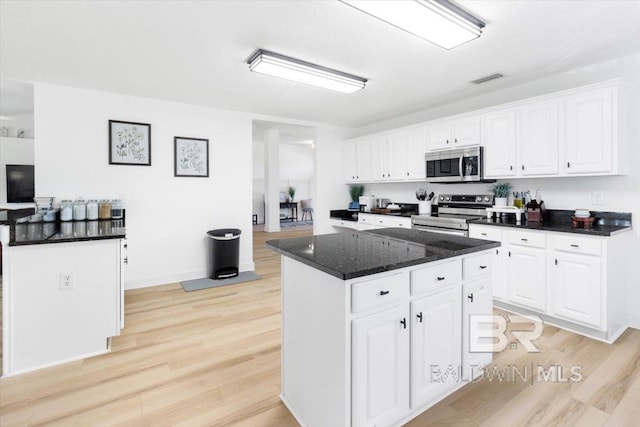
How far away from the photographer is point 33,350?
2.22 metres

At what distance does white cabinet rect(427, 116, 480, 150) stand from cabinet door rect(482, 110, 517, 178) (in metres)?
0.12

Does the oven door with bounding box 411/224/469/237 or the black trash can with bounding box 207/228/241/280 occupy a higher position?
the oven door with bounding box 411/224/469/237

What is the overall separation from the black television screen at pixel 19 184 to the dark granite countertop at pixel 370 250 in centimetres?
593

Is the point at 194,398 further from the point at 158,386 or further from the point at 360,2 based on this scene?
the point at 360,2

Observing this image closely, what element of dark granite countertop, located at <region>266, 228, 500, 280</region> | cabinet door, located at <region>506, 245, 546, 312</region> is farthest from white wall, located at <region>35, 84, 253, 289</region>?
cabinet door, located at <region>506, 245, 546, 312</region>

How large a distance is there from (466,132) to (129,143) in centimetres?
413

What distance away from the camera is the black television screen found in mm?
5430

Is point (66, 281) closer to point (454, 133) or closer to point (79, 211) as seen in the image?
point (79, 211)

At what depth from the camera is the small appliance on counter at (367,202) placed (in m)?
5.45

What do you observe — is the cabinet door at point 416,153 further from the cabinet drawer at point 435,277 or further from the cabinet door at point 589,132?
the cabinet drawer at point 435,277

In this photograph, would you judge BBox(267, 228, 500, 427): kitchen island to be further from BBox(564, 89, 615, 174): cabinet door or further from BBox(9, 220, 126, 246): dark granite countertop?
BBox(564, 89, 615, 174): cabinet door

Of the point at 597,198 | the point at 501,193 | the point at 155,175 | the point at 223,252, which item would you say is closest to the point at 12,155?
the point at 155,175

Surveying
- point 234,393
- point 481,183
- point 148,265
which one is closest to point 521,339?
point 481,183

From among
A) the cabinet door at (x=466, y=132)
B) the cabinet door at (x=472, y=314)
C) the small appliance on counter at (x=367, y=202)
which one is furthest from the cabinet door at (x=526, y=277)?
the small appliance on counter at (x=367, y=202)
